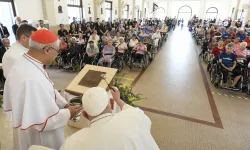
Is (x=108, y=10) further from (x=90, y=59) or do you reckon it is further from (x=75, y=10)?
(x=90, y=59)

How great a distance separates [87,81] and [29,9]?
250 inches

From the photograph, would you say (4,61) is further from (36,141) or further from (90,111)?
(90,111)

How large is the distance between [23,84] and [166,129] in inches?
85.8

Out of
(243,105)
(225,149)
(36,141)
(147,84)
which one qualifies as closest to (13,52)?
(36,141)

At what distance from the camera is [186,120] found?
9.55 feet

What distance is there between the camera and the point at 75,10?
10141 mm

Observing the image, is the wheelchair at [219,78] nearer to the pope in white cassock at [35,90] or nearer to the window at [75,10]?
Answer: the pope in white cassock at [35,90]

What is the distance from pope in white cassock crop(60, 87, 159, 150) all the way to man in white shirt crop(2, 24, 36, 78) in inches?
50.8

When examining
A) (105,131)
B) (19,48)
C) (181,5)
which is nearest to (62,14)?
(19,48)

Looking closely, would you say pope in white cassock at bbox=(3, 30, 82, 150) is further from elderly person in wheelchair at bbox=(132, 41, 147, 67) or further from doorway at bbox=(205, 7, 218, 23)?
doorway at bbox=(205, 7, 218, 23)

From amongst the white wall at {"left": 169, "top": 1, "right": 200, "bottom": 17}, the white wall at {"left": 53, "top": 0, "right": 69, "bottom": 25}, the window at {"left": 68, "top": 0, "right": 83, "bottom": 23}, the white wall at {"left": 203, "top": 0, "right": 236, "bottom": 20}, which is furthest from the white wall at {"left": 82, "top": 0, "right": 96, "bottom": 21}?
the white wall at {"left": 203, "top": 0, "right": 236, "bottom": 20}

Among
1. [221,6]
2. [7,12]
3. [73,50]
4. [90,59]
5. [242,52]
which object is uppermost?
[221,6]

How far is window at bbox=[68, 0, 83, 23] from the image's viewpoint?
380 inches

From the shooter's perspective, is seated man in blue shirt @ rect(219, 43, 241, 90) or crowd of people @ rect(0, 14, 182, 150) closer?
crowd of people @ rect(0, 14, 182, 150)
